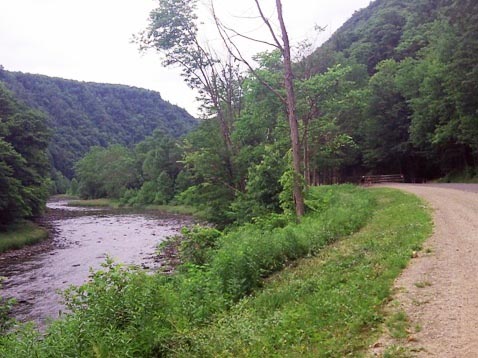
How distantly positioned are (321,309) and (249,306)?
6.58ft

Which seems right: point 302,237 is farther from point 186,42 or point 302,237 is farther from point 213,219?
point 186,42

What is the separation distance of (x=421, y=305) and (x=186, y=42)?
25478 millimetres

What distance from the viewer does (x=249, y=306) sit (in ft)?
28.8

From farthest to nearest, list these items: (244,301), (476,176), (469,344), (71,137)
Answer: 1. (71,137)
2. (476,176)
3. (244,301)
4. (469,344)

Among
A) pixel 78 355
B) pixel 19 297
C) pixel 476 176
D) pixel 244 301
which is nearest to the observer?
pixel 78 355

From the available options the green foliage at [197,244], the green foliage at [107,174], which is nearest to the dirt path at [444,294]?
the green foliage at [197,244]

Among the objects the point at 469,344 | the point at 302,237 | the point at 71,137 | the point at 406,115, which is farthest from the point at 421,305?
the point at 71,137

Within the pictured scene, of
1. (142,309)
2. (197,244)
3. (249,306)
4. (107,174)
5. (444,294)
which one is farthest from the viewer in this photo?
(107,174)

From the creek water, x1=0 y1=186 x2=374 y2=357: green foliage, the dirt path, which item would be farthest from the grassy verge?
the dirt path

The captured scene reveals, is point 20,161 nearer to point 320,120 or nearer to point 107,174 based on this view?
point 320,120

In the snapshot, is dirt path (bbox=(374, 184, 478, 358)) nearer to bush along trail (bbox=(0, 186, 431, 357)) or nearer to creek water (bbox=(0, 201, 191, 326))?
bush along trail (bbox=(0, 186, 431, 357))

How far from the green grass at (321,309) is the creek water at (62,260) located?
5253 mm

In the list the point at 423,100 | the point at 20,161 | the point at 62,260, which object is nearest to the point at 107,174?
the point at 20,161

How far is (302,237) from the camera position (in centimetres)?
1306
